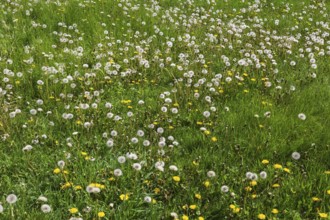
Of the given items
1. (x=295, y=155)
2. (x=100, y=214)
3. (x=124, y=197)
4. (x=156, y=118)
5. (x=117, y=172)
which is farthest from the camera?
(x=156, y=118)

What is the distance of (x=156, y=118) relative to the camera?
191 inches

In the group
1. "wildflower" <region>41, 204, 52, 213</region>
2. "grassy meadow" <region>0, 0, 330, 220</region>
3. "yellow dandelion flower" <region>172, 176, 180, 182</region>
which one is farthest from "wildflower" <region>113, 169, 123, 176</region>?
"wildflower" <region>41, 204, 52, 213</region>

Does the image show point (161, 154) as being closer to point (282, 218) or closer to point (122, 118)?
point (122, 118)

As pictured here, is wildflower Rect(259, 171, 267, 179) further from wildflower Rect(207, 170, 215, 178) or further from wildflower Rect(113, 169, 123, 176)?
wildflower Rect(113, 169, 123, 176)

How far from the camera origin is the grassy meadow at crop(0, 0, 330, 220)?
364 cm

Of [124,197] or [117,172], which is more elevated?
[117,172]

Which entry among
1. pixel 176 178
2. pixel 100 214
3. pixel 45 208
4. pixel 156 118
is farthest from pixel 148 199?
pixel 156 118

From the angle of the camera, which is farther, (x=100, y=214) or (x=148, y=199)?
(x=148, y=199)

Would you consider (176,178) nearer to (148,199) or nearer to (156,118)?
(148,199)

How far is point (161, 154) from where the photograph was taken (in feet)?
13.5

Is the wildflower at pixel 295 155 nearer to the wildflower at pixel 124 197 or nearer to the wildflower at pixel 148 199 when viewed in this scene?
the wildflower at pixel 148 199

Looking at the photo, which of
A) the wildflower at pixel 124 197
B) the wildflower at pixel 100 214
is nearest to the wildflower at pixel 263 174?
the wildflower at pixel 124 197

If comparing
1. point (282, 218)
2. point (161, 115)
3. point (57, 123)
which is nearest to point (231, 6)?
point (161, 115)

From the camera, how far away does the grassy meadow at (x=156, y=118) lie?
143 inches
